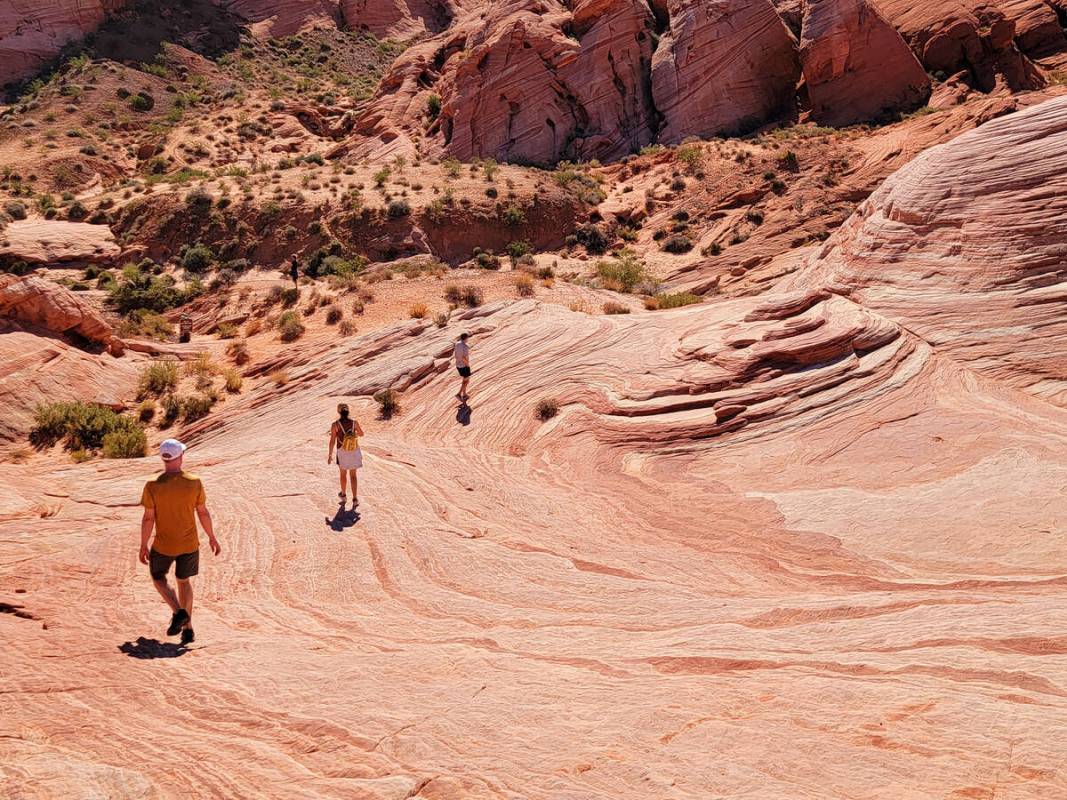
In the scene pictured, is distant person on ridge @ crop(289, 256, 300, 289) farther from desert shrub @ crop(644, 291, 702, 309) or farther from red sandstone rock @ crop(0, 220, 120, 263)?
desert shrub @ crop(644, 291, 702, 309)

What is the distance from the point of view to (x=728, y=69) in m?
41.3

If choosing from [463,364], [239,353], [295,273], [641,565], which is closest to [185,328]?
[295,273]

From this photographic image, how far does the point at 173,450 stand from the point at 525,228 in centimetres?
3089

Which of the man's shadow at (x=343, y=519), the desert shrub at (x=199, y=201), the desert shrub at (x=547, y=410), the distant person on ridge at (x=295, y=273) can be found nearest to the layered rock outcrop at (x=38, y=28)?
the desert shrub at (x=199, y=201)

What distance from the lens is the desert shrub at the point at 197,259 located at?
107ft

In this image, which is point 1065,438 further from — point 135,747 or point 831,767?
point 135,747

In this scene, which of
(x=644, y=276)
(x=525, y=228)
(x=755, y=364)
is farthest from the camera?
(x=525, y=228)

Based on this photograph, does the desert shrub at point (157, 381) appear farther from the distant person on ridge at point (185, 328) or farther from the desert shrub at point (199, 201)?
the desert shrub at point (199, 201)

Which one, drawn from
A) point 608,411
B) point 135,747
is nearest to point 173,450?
point 135,747

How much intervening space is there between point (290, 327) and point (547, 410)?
43.6 feet

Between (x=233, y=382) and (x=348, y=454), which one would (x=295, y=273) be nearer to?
(x=233, y=382)

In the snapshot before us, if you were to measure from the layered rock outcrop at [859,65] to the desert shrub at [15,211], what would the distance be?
41.1 meters

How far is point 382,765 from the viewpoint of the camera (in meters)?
4.39

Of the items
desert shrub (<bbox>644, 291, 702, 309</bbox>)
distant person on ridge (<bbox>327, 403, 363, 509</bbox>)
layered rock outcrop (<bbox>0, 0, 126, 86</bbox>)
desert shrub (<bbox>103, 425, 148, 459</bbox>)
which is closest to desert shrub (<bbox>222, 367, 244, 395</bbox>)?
desert shrub (<bbox>103, 425, 148, 459</bbox>)
